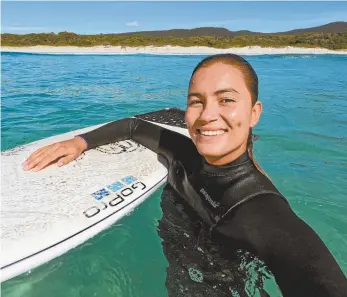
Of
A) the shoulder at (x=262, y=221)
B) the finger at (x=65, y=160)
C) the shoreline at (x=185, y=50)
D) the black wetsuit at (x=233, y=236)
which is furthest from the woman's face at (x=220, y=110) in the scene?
the shoreline at (x=185, y=50)

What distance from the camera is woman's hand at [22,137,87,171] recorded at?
278 centimetres

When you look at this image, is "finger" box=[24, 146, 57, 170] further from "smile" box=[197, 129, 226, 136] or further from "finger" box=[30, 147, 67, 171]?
"smile" box=[197, 129, 226, 136]

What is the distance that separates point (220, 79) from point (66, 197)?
1572 millimetres

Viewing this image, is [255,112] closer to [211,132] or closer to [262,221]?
[211,132]

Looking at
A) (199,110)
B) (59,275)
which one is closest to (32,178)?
(59,275)

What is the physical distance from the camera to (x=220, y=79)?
5.33 feet

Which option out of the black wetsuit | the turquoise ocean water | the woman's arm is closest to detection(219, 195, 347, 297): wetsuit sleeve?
the black wetsuit

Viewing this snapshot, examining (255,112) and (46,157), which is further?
(46,157)

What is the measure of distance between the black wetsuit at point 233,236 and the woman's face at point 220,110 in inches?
6.8

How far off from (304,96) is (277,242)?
396 inches

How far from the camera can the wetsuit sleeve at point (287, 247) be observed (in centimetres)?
123

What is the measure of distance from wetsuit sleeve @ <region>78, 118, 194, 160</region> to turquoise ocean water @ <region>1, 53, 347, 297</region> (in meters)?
0.61

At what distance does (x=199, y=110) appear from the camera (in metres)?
1.70

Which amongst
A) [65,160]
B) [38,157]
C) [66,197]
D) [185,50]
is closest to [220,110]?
[66,197]
